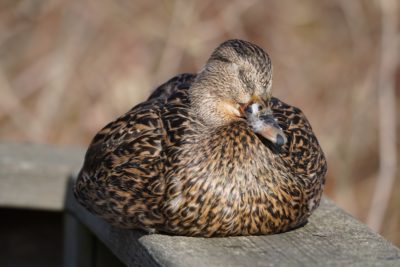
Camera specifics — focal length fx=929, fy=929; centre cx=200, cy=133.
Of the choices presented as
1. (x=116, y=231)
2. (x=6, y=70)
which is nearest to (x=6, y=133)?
(x=6, y=70)

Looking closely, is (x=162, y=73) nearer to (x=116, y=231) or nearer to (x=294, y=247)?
(x=116, y=231)

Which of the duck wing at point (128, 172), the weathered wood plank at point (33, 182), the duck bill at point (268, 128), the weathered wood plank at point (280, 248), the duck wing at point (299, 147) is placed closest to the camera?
the weathered wood plank at point (280, 248)

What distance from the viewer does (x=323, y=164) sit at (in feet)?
12.6

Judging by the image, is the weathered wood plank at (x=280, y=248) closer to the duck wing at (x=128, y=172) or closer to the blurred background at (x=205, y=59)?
the duck wing at (x=128, y=172)

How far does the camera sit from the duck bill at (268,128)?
10.6ft

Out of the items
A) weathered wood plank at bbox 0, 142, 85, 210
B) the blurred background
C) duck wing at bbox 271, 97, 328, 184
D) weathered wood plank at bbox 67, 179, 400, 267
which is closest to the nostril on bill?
duck wing at bbox 271, 97, 328, 184

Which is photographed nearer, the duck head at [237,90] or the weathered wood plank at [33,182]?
the duck head at [237,90]

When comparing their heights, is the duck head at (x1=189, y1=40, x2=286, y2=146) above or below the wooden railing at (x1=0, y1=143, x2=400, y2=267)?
above

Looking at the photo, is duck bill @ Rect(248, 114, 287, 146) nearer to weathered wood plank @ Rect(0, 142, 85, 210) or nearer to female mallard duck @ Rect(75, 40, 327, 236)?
female mallard duck @ Rect(75, 40, 327, 236)

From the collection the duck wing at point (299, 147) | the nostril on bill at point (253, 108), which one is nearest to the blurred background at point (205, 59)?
the duck wing at point (299, 147)

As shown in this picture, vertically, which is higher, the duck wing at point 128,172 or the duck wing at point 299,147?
the duck wing at point 299,147

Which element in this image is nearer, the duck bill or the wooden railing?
the wooden railing

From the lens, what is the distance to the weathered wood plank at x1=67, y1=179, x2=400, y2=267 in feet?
9.93

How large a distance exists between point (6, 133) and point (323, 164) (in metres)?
3.43
